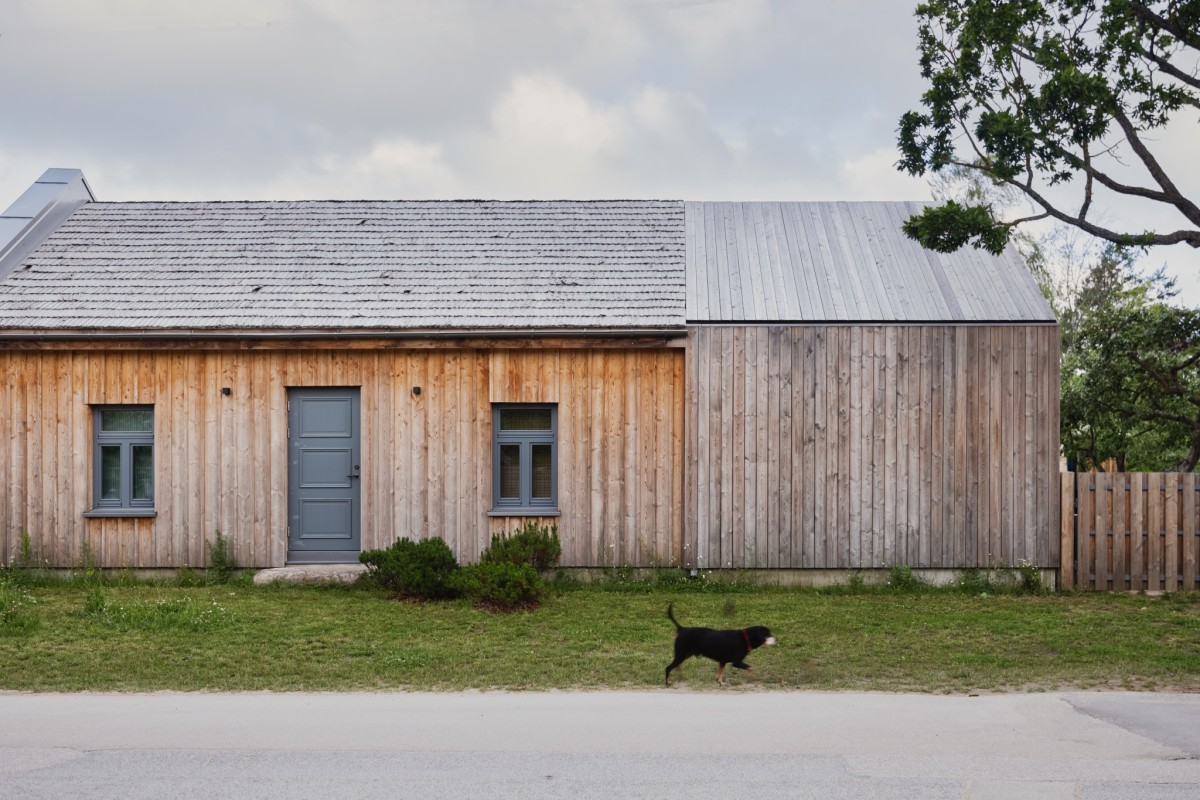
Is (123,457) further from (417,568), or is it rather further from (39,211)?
(417,568)

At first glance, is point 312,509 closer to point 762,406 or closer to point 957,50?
point 762,406

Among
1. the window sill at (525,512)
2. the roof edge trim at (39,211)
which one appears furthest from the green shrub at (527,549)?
the roof edge trim at (39,211)

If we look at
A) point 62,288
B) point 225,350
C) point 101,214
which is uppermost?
point 101,214

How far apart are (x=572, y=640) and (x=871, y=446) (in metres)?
6.10

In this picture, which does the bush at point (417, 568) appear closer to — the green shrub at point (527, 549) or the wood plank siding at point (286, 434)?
the green shrub at point (527, 549)

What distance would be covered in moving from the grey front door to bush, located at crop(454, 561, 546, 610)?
320 cm

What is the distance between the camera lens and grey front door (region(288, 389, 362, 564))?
15672 millimetres

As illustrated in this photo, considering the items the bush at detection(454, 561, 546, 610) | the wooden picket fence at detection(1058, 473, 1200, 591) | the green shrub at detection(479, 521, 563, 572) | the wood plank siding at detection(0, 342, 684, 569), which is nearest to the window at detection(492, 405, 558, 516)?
the wood plank siding at detection(0, 342, 684, 569)

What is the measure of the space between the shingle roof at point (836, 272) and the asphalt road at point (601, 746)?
764 cm

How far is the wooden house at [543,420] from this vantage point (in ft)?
49.6

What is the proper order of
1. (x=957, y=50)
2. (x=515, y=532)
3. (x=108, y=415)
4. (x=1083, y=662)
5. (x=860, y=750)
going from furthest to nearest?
(x=108, y=415), (x=515, y=532), (x=957, y=50), (x=1083, y=662), (x=860, y=750)

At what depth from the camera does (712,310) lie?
15477 millimetres

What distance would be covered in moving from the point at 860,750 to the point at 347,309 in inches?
428

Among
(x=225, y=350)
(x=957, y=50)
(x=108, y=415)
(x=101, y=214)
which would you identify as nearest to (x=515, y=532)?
(x=225, y=350)
